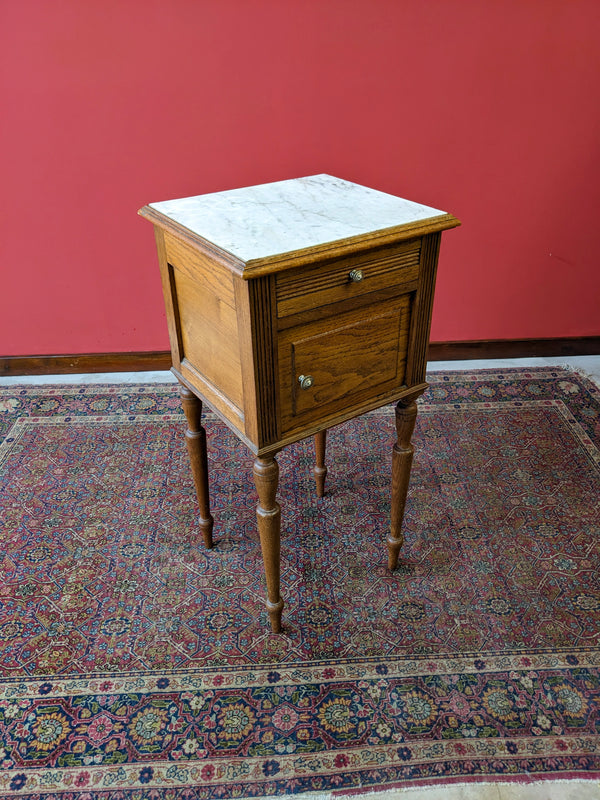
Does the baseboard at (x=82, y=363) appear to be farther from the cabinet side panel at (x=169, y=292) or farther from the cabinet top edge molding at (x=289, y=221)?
the cabinet top edge molding at (x=289, y=221)

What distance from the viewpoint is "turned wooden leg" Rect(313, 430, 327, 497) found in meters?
2.37

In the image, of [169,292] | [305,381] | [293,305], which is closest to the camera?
[293,305]

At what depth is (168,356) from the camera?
320 centimetres

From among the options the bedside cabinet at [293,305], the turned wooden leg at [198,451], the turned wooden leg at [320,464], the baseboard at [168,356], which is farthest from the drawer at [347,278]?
the baseboard at [168,356]

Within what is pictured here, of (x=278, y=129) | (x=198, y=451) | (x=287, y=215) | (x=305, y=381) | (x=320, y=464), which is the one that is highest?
(x=287, y=215)

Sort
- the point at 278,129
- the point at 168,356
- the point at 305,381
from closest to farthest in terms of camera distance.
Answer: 1. the point at 305,381
2. the point at 278,129
3. the point at 168,356

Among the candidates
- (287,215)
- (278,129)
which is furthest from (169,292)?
(278,129)

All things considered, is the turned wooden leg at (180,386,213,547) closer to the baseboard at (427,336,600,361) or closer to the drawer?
the drawer

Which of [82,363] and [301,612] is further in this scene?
[82,363]

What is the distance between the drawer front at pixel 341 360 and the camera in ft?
5.05

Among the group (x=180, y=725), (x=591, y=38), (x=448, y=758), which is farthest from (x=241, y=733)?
(x=591, y=38)

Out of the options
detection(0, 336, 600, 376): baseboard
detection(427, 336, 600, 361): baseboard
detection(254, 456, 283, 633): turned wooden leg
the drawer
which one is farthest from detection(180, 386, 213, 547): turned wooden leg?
detection(427, 336, 600, 361): baseboard

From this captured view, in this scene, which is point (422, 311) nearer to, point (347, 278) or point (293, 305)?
point (347, 278)

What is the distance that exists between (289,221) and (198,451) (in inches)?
32.4
